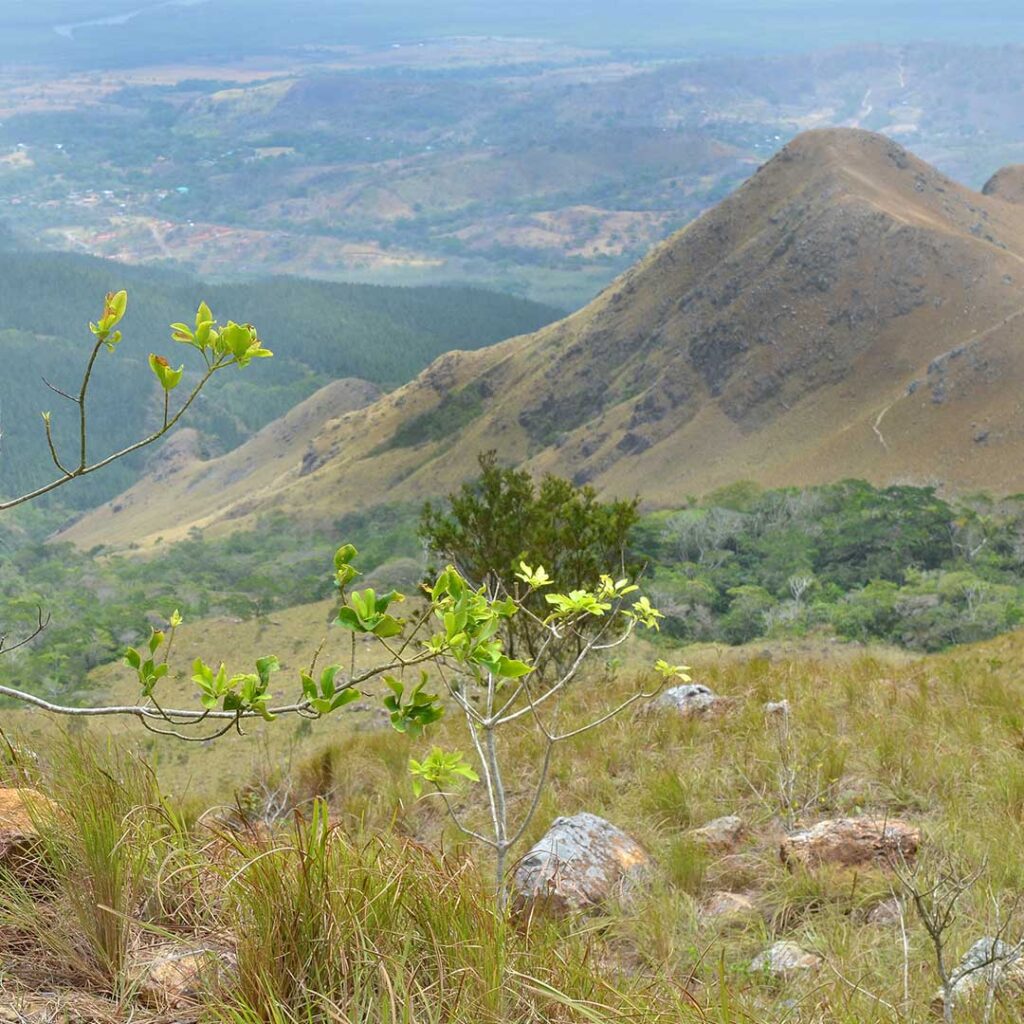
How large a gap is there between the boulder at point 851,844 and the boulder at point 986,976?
1080mm

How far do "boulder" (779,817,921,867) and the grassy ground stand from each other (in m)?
0.10

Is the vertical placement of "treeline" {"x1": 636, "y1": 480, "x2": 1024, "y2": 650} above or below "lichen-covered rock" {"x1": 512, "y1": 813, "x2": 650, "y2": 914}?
below

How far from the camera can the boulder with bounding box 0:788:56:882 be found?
2.84 meters

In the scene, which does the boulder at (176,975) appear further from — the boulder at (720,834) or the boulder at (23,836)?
the boulder at (720,834)

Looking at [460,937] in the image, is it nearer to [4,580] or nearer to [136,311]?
[4,580]

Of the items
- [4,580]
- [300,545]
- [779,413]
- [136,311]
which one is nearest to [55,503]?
[136,311]

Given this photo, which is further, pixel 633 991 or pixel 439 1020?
pixel 633 991

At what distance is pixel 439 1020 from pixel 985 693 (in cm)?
548

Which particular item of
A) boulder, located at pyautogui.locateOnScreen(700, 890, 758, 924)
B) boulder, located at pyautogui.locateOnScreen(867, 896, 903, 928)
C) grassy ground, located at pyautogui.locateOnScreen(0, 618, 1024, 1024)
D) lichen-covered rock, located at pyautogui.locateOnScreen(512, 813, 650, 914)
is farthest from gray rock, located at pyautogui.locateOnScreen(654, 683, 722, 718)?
boulder, located at pyautogui.locateOnScreen(867, 896, 903, 928)

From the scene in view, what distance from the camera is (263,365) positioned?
189 meters

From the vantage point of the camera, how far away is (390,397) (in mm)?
103625

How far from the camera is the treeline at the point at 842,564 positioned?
3259cm

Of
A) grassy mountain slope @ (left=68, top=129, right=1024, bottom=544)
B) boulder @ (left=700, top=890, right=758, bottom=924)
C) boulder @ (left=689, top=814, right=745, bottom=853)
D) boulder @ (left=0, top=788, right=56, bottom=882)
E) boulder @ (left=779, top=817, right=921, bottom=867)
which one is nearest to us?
boulder @ (left=0, top=788, right=56, bottom=882)

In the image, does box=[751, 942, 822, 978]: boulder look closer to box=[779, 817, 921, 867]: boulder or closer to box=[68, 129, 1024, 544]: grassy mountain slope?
box=[779, 817, 921, 867]: boulder
